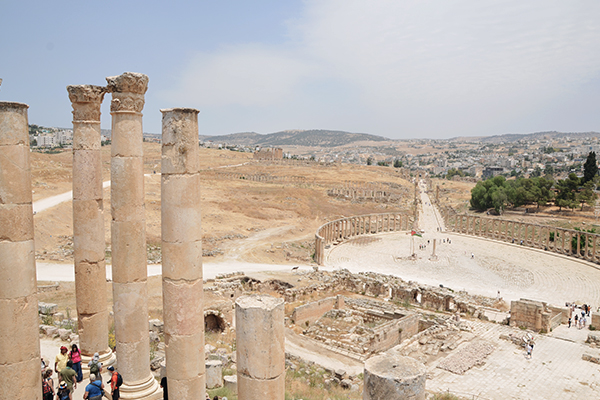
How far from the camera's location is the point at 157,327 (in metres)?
16.3

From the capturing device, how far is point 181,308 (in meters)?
8.19

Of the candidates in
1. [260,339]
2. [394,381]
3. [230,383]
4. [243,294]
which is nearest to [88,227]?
[230,383]

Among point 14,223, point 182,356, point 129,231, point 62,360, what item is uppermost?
point 14,223

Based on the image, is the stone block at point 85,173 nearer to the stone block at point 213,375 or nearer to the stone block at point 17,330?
the stone block at point 17,330

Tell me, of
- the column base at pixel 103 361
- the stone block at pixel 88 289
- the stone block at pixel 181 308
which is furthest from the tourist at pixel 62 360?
the stone block at pixel 181 308

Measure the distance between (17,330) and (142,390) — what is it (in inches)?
115

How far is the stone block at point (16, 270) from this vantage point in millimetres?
7691

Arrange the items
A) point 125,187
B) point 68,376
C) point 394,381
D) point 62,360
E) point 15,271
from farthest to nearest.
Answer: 1. point 62,360
2. point 125,187
3. point 68,376
4. point 15,271
5. point 394,381

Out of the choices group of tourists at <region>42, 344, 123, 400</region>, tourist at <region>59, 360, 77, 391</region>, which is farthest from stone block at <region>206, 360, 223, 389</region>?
tourist at <region>59, 360, 77, 391</region>

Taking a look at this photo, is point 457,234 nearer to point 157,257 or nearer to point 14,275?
point 157,257

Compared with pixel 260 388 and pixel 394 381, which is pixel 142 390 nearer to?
pixel 260 388

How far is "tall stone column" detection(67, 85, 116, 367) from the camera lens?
10.5m

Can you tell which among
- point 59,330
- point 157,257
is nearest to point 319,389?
point 59,330

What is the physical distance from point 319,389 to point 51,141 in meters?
173
